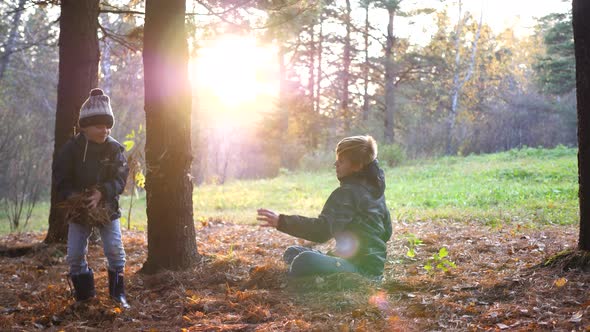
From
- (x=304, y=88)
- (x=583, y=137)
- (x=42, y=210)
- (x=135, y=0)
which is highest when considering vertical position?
(x=304, y=88)

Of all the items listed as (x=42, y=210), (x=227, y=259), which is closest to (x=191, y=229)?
(x=227, y=259)

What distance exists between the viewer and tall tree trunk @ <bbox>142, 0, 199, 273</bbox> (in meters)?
5.45

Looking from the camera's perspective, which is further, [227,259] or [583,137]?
[227,259]

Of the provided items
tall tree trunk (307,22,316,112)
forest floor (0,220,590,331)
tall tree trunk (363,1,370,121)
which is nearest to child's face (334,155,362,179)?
forest floor (0,220,590,331)

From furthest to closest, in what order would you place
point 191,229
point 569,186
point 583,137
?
point 569,186, point 191,229, point 583,137

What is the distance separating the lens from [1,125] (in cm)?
1698

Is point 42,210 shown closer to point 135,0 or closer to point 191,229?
point 135,0

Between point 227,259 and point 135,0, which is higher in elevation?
point 135,0

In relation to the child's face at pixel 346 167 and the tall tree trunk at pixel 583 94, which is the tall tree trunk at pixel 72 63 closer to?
the child's face at pixel 346 167

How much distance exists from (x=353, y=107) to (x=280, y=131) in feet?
14.3

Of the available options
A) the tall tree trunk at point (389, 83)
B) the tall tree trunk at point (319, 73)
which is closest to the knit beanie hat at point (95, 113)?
the tall tree trunk at point (389, 83)

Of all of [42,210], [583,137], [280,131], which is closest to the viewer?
[583,137]

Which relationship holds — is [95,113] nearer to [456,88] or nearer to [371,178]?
[371,178]

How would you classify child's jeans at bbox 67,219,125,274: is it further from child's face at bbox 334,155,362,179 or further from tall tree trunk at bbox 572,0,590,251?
tall tree trunk at bbox 572,0,590,251
